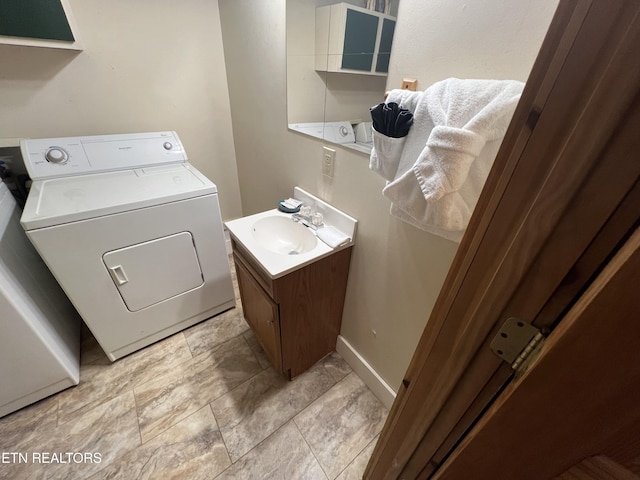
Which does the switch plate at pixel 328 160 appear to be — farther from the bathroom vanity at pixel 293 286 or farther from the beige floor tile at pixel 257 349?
the beige floor tile at pixel 257 349

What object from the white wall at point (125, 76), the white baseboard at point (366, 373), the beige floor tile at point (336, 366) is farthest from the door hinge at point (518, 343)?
the white wall at point (125, 76)

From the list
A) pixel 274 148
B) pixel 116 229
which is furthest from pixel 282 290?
pixel 274 148

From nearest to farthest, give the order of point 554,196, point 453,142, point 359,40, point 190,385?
point 554,196 → point 453,142 → point 359,40 → point 190,385

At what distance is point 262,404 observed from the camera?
135 centimetres

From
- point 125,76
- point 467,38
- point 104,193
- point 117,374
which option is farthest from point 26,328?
point 467,38

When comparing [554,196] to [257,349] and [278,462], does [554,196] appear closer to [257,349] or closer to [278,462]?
[278,462]

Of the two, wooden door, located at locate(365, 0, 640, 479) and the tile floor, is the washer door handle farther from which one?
wooden door, located at locate(365, 0, 640, 479)

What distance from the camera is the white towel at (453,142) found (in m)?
0.56

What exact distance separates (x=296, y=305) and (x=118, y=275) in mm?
925

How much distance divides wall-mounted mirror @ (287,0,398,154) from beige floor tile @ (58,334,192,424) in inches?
61.3

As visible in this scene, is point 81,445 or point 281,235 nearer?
point 81,445

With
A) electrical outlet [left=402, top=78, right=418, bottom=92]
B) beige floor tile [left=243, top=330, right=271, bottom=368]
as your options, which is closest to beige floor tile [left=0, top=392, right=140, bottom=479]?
beige floor tile [left=243, top=330, right=271, bottom=368]

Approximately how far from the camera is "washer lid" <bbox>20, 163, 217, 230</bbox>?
1.07 m

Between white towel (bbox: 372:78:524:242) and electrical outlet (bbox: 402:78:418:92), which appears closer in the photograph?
white towel (bbox: 372:78:524:242)
